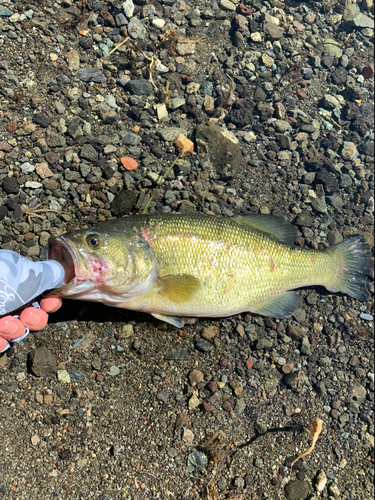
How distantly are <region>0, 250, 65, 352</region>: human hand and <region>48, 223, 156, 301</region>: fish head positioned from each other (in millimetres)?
134

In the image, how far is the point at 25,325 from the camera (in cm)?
313

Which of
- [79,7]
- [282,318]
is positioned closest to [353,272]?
[282,318]

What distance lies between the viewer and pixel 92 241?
307cm

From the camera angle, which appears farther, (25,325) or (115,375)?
(115,375)

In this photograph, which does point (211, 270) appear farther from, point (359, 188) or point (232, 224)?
point (359, 188)

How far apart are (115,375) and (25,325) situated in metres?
1.03

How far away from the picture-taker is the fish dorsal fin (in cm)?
384

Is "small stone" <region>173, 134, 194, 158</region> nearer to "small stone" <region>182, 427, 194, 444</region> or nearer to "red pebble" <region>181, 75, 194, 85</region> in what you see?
"red pebble" <region>181, 75, 194, 85</region>

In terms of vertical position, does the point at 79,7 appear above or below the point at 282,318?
above

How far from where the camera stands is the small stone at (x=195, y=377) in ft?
12.2

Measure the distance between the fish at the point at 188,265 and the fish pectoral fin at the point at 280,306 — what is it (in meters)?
0.01

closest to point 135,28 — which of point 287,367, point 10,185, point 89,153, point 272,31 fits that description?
point 89,153

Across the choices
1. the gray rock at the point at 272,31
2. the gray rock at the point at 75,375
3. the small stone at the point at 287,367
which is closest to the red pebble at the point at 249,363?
the small stone at the point at 287,367

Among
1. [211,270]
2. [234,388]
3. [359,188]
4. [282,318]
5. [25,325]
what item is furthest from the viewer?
[359,188]
